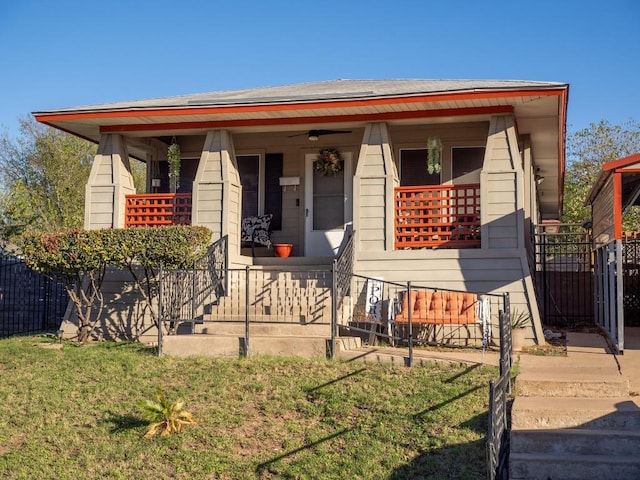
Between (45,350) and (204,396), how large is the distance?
3565 mm

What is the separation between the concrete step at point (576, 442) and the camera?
652 centimetres

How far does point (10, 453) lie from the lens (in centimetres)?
744

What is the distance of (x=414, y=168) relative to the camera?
1434 cm

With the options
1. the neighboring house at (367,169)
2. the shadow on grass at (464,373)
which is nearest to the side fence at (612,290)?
the neighboring house at (367,169)

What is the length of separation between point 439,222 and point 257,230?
12.8 ft

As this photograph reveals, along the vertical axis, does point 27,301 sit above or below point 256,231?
below

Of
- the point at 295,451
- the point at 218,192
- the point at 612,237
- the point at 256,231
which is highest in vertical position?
the point at 218,192

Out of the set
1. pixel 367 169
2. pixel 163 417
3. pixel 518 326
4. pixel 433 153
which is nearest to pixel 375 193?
pixel 367 169

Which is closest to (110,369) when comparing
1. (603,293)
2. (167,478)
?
(167,478)

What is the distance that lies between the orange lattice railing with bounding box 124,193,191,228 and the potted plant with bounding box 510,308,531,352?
6047 mm

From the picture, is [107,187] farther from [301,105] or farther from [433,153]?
[433,153]

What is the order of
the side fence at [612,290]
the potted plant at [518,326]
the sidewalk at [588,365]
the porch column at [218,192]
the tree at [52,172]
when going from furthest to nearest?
the tree at [52,172] < the porch column at [218,192] < the potted plant at [518,326] < the side fence at [612,290] < the sidewalk at [588,365]

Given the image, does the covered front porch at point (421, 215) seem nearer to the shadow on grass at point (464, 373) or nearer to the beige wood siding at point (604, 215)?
the beige wood siding at point (604, 215)

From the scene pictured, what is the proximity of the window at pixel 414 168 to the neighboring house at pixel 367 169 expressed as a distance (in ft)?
0.07
